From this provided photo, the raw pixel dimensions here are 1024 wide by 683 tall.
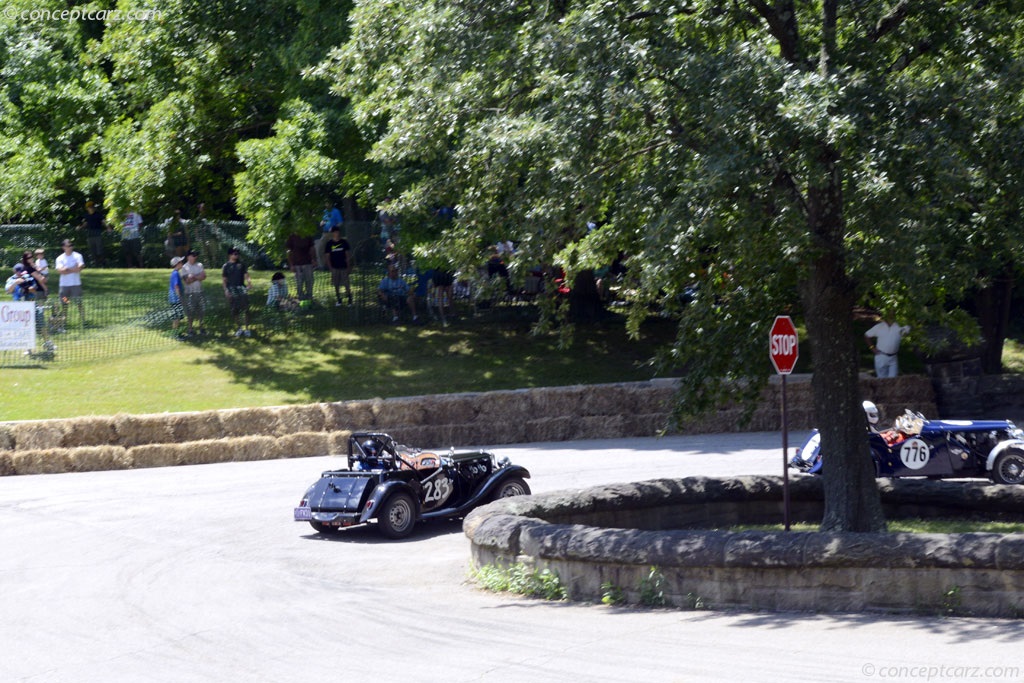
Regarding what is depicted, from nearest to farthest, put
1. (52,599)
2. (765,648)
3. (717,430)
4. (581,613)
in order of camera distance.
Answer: (765,648)
(581,613)
(52,599)
(717,430)

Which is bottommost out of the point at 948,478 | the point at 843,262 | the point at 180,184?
the point at 948,478

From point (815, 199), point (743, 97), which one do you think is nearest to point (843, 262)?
point (815, 199)

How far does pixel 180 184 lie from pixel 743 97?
64.3 ft

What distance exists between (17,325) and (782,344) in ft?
56.8

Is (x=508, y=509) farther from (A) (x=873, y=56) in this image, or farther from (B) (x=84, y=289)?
(B) (x=84, y=289)

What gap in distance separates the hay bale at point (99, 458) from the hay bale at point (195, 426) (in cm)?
89

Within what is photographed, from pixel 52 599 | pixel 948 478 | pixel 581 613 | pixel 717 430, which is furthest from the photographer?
pixel 717 430

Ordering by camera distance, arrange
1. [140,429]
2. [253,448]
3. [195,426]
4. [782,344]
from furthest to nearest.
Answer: [253,448]
[195,426]
[140,429]
[782,344]

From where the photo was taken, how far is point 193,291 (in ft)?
85.6

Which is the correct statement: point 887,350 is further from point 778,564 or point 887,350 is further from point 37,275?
point 37,275

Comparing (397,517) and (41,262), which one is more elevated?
(41,262)

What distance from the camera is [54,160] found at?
28609 millimetres

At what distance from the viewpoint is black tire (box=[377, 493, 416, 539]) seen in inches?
544

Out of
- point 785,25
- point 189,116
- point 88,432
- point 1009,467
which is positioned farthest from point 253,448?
point 785,25
